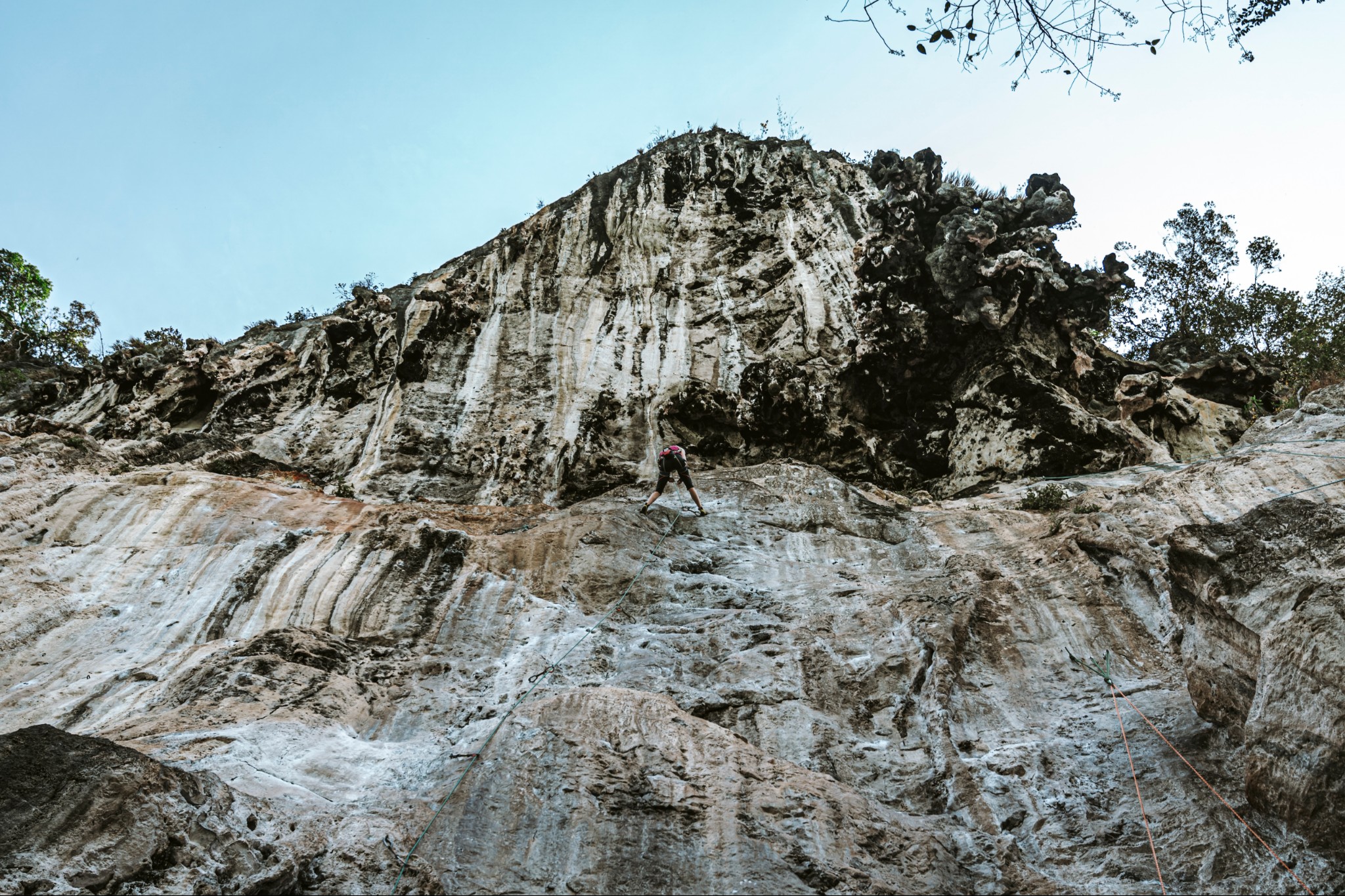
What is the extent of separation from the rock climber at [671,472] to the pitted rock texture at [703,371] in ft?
6.58

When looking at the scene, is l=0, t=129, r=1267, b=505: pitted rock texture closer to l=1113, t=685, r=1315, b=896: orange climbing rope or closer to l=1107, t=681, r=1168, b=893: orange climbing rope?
l=1107, t=681, r=1168, b=893: orange climbing rope

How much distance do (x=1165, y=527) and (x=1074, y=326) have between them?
28.0 ft

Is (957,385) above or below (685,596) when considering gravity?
above

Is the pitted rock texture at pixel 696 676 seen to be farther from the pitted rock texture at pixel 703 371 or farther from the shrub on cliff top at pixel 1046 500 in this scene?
the pitted rock texture at pixel 703 371

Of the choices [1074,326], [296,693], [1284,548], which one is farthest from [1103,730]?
[1074,326]

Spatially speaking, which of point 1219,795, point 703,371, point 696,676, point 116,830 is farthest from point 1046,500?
point 116,830

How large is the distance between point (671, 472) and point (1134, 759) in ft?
26.2

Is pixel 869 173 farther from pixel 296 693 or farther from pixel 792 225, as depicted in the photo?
pixel 296 693

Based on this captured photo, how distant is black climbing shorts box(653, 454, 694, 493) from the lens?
13648 millimetres

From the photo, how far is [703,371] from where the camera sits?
17.9 meters

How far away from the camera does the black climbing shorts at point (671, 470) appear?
44.8 ft

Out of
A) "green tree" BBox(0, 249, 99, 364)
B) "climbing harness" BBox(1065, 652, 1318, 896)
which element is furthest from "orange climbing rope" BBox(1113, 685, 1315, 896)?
"green tree" BBox(0, 249, 99, 364)

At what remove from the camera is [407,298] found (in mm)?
22078

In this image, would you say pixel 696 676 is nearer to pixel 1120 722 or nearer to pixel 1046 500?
pixel 1120 722
